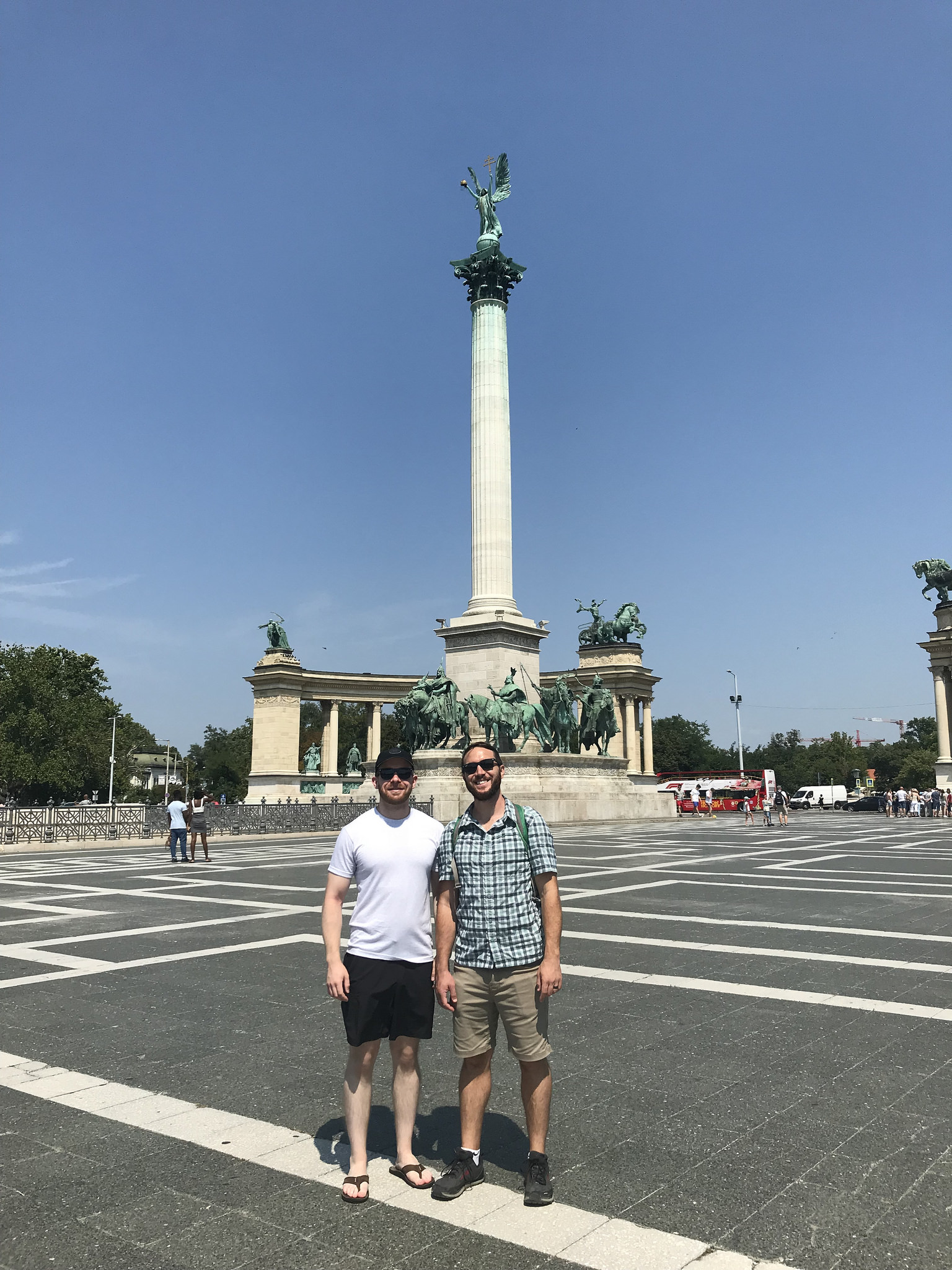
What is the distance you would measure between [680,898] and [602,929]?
3.86m

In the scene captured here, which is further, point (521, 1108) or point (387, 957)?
point (521, 1108)

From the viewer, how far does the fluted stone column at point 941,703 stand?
73.6m

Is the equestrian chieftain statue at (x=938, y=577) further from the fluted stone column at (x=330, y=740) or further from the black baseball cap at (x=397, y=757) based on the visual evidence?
the black baseball cap at (x=397, y=757)

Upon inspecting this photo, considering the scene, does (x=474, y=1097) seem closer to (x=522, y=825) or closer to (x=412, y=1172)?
(x=412, y=1172)

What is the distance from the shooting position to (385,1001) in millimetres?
4688

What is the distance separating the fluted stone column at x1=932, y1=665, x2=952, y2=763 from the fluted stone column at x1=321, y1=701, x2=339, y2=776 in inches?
1834

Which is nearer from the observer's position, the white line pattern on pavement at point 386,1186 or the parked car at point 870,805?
the white line pattern on pavement at point 386,1186

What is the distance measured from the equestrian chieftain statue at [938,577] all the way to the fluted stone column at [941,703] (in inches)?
222

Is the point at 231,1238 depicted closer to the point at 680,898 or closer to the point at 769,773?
the point at 680,898

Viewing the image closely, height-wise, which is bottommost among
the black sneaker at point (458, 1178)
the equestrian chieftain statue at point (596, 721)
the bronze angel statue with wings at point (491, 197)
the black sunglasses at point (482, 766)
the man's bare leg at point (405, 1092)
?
the black sneaker at point (458, 1178)

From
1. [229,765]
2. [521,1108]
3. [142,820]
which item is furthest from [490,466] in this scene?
[229,765]

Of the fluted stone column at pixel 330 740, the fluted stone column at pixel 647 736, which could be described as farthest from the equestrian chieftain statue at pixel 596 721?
the fluted stone column at pixel 647 736

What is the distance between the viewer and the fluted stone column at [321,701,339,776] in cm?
7750

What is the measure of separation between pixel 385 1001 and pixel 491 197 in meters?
51.9
